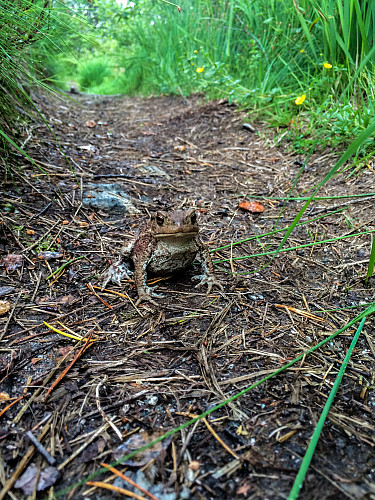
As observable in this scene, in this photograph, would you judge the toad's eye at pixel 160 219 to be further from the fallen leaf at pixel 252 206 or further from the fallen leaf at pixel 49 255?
the fallen leaf at pixel 252 206

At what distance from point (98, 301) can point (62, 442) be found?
100 centimetres

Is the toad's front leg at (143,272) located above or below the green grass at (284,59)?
below

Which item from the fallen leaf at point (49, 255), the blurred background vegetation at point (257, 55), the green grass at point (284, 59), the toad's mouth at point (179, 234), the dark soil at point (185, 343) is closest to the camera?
the dark soil at point (185, 343)

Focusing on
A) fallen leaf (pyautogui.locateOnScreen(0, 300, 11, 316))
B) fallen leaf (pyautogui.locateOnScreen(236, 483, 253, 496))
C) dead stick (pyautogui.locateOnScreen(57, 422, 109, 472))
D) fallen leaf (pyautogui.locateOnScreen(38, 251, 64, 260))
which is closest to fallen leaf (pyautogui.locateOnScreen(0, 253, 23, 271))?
fallen leaf (pyautogui.locateOnScreen(38, 251, 64, 260))

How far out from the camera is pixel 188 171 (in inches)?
167

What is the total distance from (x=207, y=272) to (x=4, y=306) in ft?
4.40

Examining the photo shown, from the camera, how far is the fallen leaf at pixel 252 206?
3.34 meters

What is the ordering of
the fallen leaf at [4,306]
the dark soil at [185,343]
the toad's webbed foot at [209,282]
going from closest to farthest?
the dark soil at [185,343] → the fallen leaf at [4,306] → the toad's webbed foot at [209,282]

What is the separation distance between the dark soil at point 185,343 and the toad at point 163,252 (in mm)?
100

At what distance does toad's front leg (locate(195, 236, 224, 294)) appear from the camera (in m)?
2.42

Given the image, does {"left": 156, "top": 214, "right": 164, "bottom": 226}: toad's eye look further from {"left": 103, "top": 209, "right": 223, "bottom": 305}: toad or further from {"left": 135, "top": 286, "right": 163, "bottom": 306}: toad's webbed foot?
{"left": 135, "top": 286, "right": 163, "bottom": 306}: toad's webbed foot

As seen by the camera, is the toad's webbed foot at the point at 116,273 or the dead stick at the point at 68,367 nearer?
the dead stick at the point at 68,367

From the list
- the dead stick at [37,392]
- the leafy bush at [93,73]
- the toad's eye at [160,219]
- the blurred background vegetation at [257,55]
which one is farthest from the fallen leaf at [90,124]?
the leafy bush at [93,73]

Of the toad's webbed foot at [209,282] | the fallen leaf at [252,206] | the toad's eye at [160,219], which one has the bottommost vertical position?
the fallen leaf at [252,206]
